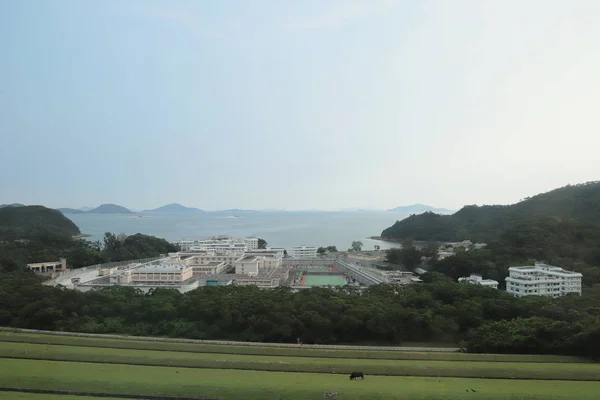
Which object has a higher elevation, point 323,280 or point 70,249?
point 70,249

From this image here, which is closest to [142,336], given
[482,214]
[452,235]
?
[452,235]

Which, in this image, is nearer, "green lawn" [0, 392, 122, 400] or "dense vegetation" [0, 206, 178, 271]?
"green lawn" [0, 392, 122, 400]

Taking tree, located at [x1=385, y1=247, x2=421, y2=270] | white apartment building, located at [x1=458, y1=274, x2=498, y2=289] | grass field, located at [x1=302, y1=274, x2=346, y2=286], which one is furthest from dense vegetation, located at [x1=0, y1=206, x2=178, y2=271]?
white apartment building, located at [x1=458, y1=274, x2=498, y2=289]

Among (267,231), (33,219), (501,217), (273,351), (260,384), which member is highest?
(33,219)

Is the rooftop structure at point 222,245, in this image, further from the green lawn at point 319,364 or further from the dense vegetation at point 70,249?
the green lawn at point 319,364

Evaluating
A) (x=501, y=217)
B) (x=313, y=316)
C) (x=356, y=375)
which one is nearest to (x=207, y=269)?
(x=313, y=316)

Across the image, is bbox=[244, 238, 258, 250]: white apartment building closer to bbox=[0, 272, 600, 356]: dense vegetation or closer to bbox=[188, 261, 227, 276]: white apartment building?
bbox=[188, 261, 227, 276]: white apartment building

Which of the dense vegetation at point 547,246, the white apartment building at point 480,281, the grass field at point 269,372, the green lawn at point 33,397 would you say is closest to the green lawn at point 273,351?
the grass field at point 269,372

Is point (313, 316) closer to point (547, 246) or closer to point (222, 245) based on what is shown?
point (547, 246)

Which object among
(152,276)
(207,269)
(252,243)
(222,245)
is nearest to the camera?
(152,276)
